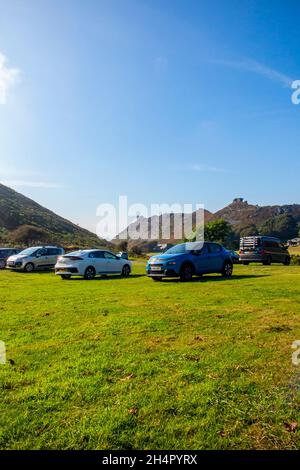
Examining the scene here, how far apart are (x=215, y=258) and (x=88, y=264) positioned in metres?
6.67

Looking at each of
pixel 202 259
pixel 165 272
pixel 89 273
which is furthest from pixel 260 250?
pixel 89 273

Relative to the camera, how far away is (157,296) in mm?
11852

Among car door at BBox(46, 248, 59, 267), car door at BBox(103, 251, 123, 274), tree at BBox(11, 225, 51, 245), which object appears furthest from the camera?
tree at BBox(11, 225, 51, 245)

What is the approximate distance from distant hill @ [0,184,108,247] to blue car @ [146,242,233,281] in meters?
42.7

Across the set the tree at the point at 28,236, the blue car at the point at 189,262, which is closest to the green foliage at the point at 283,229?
the tree at the point at 28,236

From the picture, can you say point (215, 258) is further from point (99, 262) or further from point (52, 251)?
point (52, 251)

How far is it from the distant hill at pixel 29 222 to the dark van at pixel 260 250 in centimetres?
3577

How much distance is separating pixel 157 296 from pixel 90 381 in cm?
749

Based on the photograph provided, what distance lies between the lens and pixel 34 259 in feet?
86.0

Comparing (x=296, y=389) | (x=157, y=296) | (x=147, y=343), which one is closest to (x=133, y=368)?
(x=147, y=343)

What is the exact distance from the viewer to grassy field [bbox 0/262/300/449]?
10.8 feet

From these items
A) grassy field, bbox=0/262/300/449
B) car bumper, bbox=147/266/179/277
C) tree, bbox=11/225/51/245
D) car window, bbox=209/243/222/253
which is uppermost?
tree, bbox=11/225/51/245

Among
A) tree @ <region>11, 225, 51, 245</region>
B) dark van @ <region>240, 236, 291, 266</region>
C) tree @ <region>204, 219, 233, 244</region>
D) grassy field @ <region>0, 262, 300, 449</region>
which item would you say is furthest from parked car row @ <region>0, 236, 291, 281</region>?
tree @ <region>204, 219, 233, 244</region>

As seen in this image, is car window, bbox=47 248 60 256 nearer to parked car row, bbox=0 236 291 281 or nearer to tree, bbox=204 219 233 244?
parked car row, bbox=0 236 291 281
